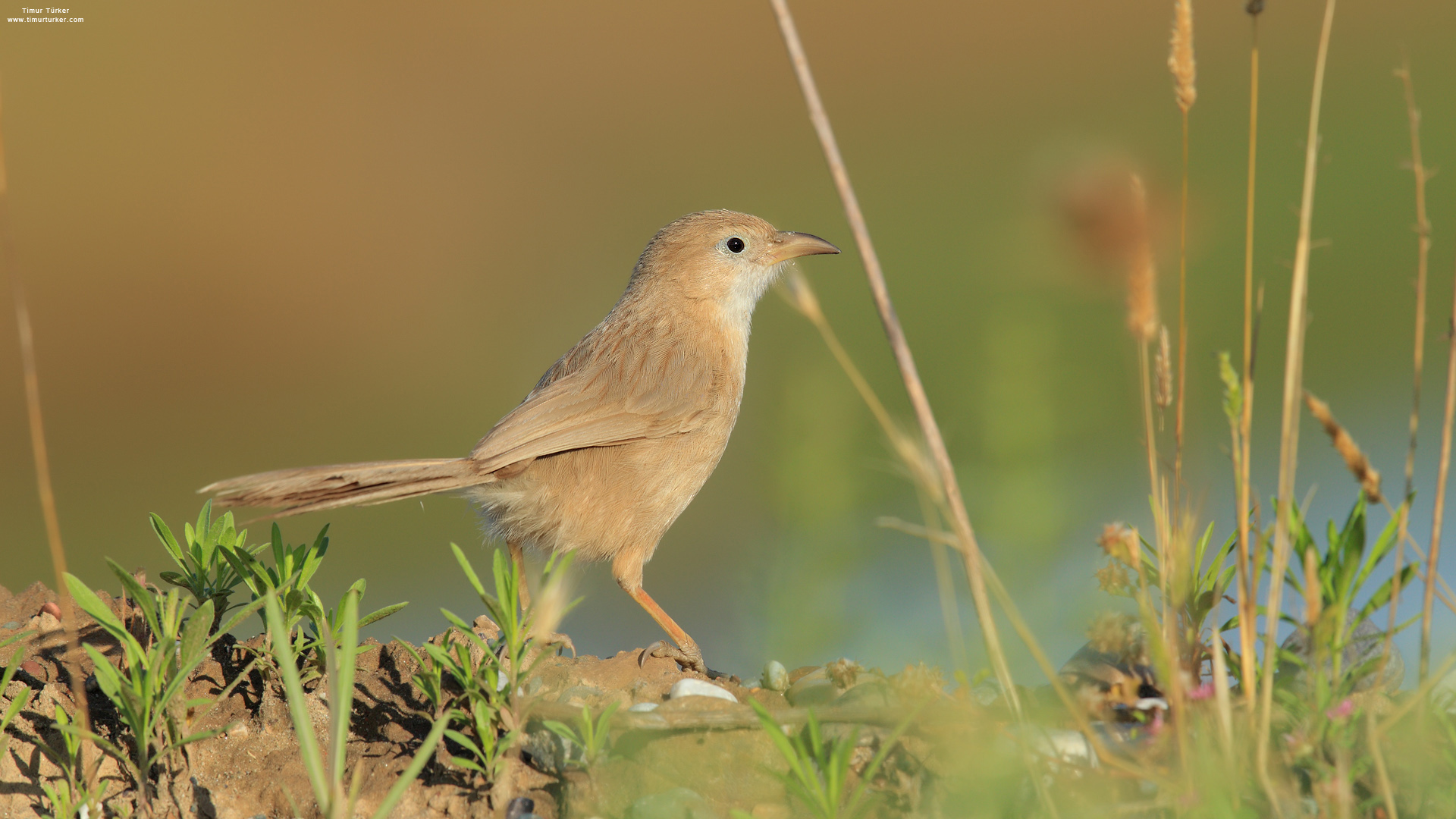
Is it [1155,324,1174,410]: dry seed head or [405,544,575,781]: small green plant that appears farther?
[405,544,575,781]: small green plant

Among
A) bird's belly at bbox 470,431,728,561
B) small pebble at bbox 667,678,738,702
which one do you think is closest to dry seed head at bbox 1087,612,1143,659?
small pebble at bbox 667,678,738,702

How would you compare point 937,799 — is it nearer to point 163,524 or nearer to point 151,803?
point 151,803

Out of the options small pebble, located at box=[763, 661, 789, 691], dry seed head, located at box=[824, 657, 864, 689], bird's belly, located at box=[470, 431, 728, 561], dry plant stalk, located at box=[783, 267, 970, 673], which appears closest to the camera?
dry plant stalk, located at box=[783, 267, 970, 673]

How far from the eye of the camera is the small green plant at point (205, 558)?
2750 mm

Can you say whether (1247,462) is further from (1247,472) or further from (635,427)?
(635,427)

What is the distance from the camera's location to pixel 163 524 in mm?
2748

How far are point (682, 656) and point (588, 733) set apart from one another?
4.56ft

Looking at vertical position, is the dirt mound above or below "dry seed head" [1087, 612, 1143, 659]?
below

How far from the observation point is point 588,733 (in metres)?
2.22

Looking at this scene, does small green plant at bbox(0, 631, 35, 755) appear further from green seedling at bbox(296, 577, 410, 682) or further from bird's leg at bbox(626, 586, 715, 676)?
bird's leg at bbox(626, 586, 715, 676)

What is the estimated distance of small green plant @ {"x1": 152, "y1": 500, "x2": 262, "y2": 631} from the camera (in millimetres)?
2750

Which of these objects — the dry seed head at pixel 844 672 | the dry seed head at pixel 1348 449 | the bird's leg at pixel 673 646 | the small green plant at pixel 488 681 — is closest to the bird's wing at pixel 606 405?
the bird's leg at pixel 673 646

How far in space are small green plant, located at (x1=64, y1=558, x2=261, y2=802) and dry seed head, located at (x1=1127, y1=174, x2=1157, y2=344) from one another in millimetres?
1894

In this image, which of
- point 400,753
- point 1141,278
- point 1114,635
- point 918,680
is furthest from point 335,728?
point 1141,278
